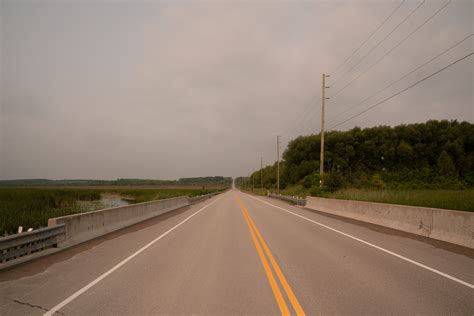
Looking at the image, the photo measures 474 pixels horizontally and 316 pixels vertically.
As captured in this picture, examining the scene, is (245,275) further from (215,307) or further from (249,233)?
(249,233)

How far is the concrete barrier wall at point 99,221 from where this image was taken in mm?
9969

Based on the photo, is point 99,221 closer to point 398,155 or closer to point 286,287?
point 286,287

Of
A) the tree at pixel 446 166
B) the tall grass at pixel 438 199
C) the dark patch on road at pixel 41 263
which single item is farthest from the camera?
the tree at pixel 446 166

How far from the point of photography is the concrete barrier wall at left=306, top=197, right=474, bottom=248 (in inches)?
376

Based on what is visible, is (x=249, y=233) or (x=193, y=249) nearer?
(x=193, y=249)

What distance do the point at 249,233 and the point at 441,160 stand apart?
74924 millimetres

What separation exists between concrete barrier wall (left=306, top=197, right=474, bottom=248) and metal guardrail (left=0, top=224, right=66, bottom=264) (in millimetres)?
12277

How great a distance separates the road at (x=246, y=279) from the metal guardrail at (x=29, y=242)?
0.53m

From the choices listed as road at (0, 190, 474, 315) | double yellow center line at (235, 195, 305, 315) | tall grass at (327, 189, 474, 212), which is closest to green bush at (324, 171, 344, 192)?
tall grass at (327, 189, 474, 212)

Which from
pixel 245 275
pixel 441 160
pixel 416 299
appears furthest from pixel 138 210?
pixel 441 160

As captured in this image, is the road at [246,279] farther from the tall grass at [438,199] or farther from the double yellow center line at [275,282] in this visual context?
the tall grass at [438,199]

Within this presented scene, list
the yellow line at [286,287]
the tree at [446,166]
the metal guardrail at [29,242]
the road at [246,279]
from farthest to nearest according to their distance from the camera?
the tree at [446,166]
the metal guardrail at [29,242]
the road at [246,279]
the yellow line at [286,287]

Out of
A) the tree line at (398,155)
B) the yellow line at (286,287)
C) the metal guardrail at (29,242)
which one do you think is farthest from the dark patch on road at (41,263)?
the tree line at (398,155)

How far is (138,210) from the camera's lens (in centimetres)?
1772
